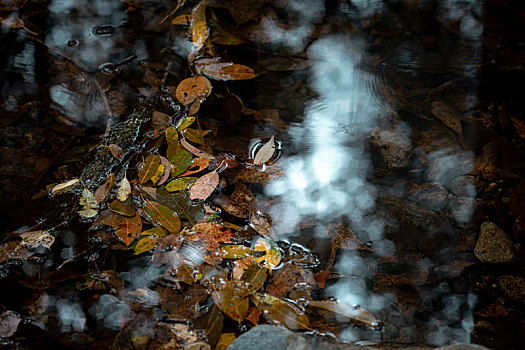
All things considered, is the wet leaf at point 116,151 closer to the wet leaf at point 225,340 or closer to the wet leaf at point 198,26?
the wet leaf at point 198,26

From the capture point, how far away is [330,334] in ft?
4.43

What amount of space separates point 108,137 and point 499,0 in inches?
93.9

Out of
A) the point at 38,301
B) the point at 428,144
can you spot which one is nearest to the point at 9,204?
the point at 38,301

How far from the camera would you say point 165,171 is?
1.76 m

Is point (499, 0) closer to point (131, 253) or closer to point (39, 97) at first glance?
point (131, 253)

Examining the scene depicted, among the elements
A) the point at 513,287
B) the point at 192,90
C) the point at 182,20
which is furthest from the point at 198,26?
the point at 513,287

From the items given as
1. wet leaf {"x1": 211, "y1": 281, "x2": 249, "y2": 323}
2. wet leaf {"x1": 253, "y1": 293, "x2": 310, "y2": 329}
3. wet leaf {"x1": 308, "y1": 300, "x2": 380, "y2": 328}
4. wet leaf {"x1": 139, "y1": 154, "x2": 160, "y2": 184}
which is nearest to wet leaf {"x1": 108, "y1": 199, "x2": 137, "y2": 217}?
wet leaf {"x1": 139, "y1": 154, "x2": 160, "y2": 184}

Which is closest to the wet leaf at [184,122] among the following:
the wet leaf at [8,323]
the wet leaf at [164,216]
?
the wet leaf at [164,216]

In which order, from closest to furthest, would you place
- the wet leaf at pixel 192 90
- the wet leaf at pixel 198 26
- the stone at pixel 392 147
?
the stone at pixel 392 147
the wet leaf at pixel 192 90
the wet leaf at pixel 198 26

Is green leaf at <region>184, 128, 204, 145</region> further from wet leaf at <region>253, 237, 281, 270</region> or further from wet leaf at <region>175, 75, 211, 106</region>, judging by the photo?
wet leaf at <region>253, 237, 281, 270</region>

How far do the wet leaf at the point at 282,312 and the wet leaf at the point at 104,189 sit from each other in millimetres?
769

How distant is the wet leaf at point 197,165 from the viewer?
1.78 meters

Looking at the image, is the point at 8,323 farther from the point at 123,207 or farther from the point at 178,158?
the point at 178,158

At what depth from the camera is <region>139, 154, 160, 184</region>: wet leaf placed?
5.68 ft
